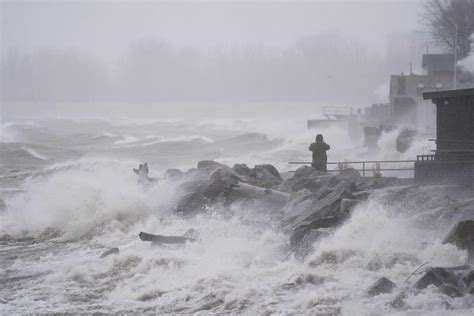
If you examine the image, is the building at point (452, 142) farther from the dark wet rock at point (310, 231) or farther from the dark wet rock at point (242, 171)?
the dark wet rock at point (242, 171)

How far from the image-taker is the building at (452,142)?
15.8 metres

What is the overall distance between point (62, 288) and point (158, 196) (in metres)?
7.14

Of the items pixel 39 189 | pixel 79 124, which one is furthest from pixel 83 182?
pixel 79 124

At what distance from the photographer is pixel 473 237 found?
34.8 feet

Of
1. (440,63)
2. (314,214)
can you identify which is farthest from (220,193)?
(440,63)

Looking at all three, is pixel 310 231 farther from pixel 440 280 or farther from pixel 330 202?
pixel 440 280

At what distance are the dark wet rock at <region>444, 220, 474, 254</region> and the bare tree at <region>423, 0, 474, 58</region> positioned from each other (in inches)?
1545

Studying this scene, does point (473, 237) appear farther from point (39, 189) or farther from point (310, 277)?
point (39, 189)

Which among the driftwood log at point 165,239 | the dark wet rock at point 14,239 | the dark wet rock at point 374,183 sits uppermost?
the dark wet rock at point 374,183

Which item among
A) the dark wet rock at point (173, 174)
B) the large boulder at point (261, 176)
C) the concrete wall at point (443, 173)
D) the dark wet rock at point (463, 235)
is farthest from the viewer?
the dark wet rock at point (173, 174)

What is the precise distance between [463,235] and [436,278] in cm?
136

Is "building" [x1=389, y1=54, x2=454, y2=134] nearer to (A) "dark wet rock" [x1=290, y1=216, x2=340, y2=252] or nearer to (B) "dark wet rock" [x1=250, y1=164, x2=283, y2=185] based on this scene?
(B) "dark wet rock" [x1=250, y1=164, x2=283, y2=185]

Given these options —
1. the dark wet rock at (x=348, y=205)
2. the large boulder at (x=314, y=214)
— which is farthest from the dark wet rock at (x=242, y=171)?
the dark wet rock at (x=348, y=205)

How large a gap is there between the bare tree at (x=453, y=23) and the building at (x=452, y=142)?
33.1 meters
